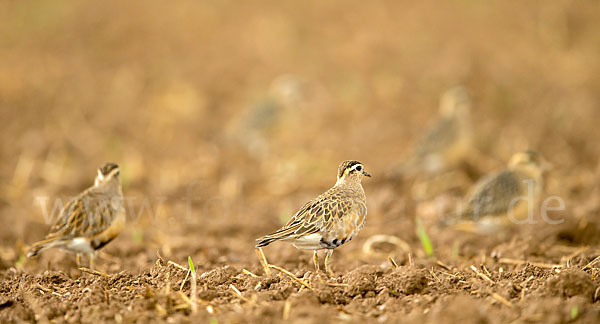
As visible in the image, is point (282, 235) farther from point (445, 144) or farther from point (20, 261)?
point (445, 144)

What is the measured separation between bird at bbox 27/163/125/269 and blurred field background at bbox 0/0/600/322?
0.50 meters

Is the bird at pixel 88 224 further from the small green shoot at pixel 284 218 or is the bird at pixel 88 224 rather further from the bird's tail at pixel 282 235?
the small green shoot at pixel 284 218

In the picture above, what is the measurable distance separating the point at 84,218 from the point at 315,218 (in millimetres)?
2578

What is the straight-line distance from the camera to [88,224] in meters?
6.48

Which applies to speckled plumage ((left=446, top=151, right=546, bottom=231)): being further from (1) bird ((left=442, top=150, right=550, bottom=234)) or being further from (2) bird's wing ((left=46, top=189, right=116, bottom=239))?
(2) bird's wing ((left=46, top=189, right=116, bottom=239))

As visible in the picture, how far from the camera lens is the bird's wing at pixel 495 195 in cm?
809

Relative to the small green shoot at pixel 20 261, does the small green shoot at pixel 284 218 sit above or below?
above

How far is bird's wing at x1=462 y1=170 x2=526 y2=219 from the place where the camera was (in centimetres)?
809

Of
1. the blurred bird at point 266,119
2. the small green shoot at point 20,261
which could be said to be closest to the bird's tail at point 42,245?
the small green shoot at point 20,261

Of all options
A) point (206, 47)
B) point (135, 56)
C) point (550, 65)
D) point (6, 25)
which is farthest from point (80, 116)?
point (550, 65)

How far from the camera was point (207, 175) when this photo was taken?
445 inches

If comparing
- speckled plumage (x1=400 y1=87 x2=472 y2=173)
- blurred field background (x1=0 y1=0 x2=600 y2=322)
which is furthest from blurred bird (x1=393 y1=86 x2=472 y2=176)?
blurred field background (x1=0 y1=0 x2=600 y2=322)

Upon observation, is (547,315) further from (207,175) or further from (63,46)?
(63,46)

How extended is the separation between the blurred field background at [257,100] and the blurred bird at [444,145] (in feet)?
1.93
